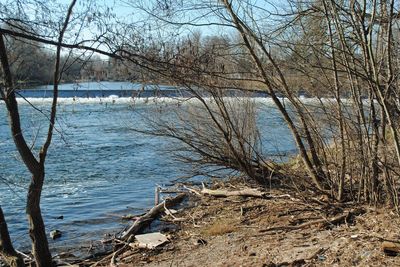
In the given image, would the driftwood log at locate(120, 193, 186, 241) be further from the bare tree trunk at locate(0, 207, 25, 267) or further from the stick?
the bare tree trunk at locate(0, 207, 25, 267)

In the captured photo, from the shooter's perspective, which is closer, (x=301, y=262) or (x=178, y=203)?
(x=301, y=262)

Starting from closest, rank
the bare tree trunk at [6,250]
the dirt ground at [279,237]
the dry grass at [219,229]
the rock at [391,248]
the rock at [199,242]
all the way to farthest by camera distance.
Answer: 1. the rock at [391,248]
2. the dirt ground at [279,237]
3. the bare tree trunk at [6,250]
4. the rock at [199,242]
5. the dry grass at [219,229]

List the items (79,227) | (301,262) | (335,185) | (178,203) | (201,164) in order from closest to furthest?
(301,262) < (335,185) < (79,227) < (178,203) < (201,164)

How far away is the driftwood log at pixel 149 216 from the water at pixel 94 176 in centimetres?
59

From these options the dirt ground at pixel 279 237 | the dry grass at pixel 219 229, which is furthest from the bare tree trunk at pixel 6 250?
the dry grass at pixel 219 229

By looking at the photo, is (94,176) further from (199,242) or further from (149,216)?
(199,242)

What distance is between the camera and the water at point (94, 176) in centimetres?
1032

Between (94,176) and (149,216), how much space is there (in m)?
5.72

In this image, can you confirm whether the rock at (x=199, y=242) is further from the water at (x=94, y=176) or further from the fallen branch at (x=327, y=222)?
the water at (x=94, y=176)

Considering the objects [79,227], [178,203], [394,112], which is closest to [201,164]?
[178,203]

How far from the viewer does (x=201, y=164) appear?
42.6 feet

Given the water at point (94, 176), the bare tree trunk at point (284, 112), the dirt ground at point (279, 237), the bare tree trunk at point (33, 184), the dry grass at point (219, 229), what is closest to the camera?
the dirt ground at point (279, 237)

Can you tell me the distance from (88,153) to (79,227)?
894 centimetres

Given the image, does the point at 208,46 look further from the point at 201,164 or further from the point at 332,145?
the point at 201,164
